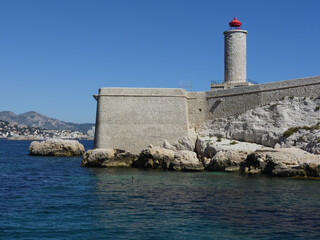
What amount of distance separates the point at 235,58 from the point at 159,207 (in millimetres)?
21026

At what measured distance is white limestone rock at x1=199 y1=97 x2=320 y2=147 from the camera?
26.7 meters

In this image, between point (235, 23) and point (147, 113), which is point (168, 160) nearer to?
point (147, 113)

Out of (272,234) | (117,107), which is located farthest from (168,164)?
(272,234)

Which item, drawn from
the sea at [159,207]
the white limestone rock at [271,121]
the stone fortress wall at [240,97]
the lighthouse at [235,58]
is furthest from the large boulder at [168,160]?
the lighthouse at [235,58]

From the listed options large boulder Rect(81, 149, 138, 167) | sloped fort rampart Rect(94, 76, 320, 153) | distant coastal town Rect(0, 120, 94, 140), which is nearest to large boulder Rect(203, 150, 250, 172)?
sloped fort rampart Rect(94, 76, 320, 153)

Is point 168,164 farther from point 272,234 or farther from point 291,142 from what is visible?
point 272,234

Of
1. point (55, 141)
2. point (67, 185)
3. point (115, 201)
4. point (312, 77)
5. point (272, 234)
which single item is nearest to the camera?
point (272, 234)

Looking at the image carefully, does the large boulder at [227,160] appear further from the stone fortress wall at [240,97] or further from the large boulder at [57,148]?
the large boulder at [57,148]

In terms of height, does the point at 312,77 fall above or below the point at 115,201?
above

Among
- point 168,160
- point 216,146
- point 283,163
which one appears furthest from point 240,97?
point 283,163

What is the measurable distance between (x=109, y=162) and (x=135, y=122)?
381 cm

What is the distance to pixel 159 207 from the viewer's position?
1546 cm

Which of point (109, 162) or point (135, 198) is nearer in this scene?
point (135, 198)

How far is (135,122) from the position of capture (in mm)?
31156
